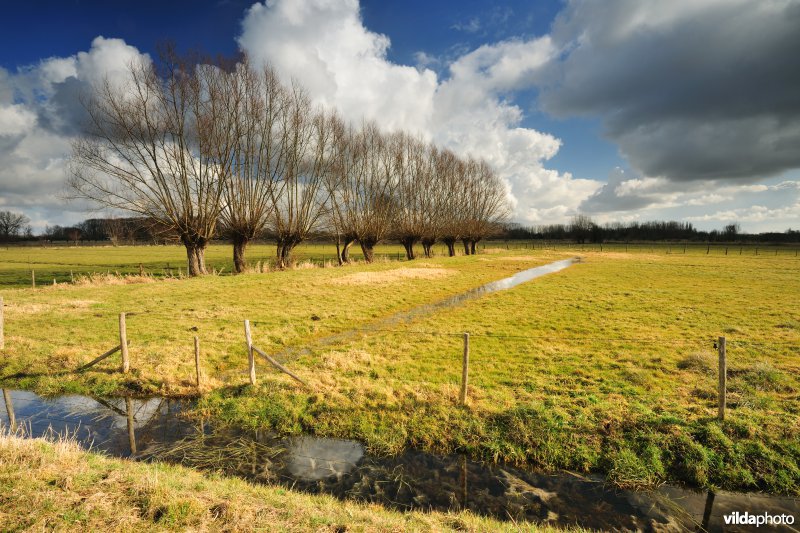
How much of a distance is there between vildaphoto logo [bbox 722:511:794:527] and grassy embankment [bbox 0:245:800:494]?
0.62m

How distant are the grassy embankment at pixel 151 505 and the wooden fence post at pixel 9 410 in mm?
3148

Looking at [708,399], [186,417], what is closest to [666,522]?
[708,399]

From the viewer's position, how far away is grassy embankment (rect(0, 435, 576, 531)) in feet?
14.3

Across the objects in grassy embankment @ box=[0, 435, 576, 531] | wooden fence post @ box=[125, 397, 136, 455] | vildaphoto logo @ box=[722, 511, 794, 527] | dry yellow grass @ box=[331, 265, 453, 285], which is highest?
dry yellow grass @ box=[331, 265, 453, 285]

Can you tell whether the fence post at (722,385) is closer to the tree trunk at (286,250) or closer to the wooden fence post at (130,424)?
the wooden fence post at (130,424)

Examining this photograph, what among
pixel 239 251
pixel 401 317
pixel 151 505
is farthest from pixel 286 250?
pixel 151 505

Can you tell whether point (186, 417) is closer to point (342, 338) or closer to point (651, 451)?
point (342, 338)

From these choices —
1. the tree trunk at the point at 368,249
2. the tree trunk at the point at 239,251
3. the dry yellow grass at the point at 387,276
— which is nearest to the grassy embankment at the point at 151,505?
the dry yellow grass at the point at 387,276

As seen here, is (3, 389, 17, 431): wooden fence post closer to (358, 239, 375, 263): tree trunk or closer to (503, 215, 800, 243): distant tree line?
(358, 239, 375, 263): tree trunk

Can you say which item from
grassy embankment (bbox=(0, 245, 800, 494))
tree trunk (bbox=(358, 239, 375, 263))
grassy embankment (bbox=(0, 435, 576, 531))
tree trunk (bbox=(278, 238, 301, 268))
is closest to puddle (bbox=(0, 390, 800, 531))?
grassy embankment (bbox=(0, 245, 800, 494))

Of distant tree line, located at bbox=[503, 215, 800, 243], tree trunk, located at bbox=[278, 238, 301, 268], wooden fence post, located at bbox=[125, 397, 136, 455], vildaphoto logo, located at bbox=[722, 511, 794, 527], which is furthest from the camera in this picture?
distant tree line, located at bbox=[503, 215, 800, 243]

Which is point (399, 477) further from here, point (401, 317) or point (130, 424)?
point (401, 317)

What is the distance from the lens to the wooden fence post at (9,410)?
7898 millimetres

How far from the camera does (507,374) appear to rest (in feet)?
33.2
